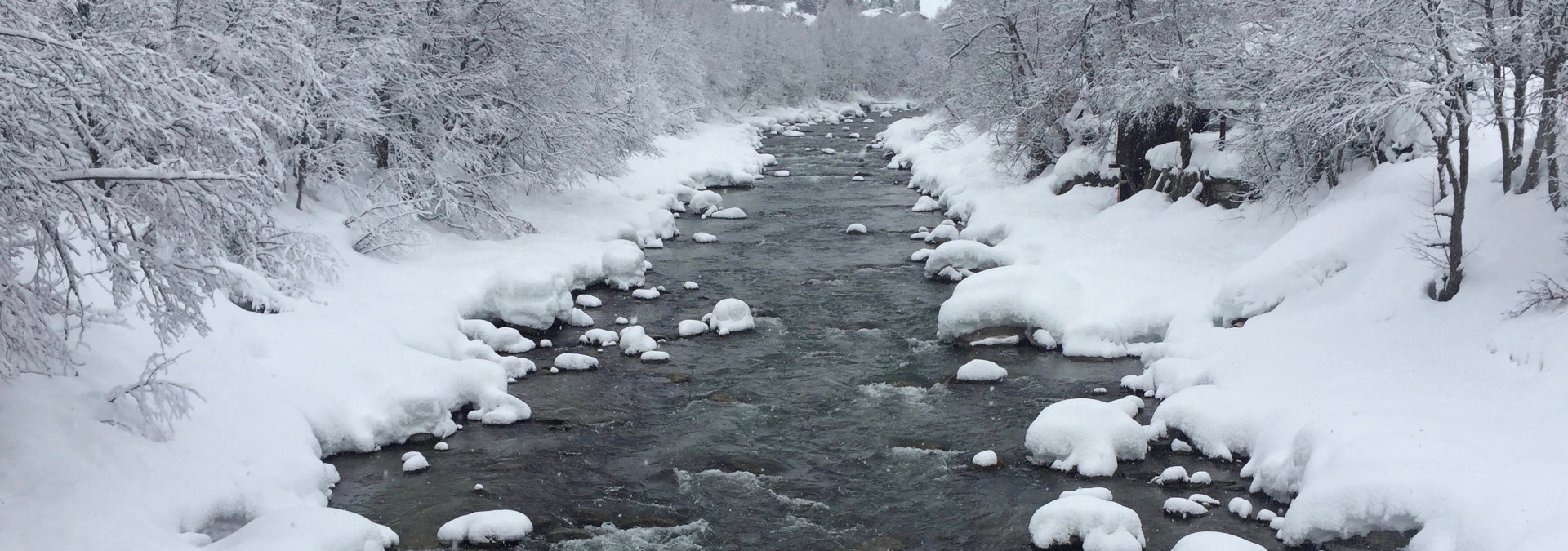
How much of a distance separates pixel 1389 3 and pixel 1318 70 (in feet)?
3.65

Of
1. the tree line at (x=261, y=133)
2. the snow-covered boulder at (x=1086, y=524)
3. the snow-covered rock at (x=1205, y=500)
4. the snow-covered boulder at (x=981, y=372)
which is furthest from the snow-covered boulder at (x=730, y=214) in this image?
the snow-covered boulder at (x=1086, y=524)

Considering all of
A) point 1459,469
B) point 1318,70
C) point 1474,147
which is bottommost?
point 1459,469

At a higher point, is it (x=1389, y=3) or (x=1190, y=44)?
(x=1389, y=3)

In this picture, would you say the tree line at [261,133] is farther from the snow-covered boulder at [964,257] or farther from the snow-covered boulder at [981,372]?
the snow-covered boulder at [981,372]

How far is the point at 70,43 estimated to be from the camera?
617 cm

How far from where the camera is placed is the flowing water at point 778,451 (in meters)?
10.2

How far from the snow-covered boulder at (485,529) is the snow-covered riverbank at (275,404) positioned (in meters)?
0.55

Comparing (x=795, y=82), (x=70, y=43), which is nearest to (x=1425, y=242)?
(x=70, y=43)

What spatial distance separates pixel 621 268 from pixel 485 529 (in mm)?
10578

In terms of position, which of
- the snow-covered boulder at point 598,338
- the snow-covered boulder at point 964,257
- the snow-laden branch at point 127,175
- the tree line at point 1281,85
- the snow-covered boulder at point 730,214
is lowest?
the snow-covered boulder at point 730,214

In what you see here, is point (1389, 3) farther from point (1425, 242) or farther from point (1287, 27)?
point (1425, 242)

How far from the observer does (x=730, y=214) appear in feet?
91.7

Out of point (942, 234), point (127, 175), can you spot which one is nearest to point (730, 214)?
point (942, 234)

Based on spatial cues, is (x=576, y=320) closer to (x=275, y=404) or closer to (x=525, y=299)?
(x=525, y=299)
